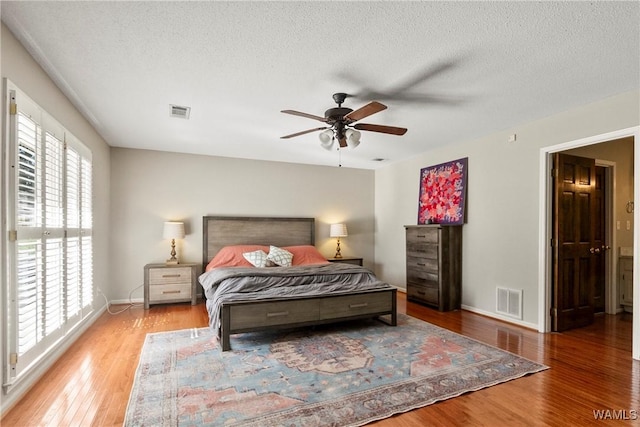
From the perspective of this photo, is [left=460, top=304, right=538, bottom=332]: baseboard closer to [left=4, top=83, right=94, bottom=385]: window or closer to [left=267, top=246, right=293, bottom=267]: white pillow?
[left=267, top=246, right=293, bottom=267]: white pillow

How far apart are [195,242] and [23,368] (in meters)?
3.27

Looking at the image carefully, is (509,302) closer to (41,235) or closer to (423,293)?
(423,293)

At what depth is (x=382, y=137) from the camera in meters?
4.49

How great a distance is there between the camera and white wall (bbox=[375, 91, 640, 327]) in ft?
10.8

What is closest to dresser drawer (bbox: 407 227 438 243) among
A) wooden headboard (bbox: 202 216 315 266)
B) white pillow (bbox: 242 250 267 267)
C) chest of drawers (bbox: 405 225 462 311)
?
chest of drawers (bbox: 405 225 462 311)

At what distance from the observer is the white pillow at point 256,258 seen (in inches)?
198

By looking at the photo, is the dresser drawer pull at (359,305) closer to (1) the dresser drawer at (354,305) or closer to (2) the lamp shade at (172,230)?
(1) the dresser drawer at (354,305)

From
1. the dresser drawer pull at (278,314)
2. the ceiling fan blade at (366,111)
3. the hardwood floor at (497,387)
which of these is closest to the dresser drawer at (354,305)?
the dresser drawer pull at (278,314)

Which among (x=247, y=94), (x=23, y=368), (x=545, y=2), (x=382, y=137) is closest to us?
(x=545, y=2)

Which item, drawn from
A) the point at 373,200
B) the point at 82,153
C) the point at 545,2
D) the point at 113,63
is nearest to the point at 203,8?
the point at 113,63

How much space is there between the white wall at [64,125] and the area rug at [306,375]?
92cm

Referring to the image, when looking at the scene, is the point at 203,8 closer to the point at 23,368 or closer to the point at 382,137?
the point at 23,368

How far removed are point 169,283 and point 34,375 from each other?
248cm

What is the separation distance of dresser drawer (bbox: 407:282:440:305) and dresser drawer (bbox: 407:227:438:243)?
674 mm
